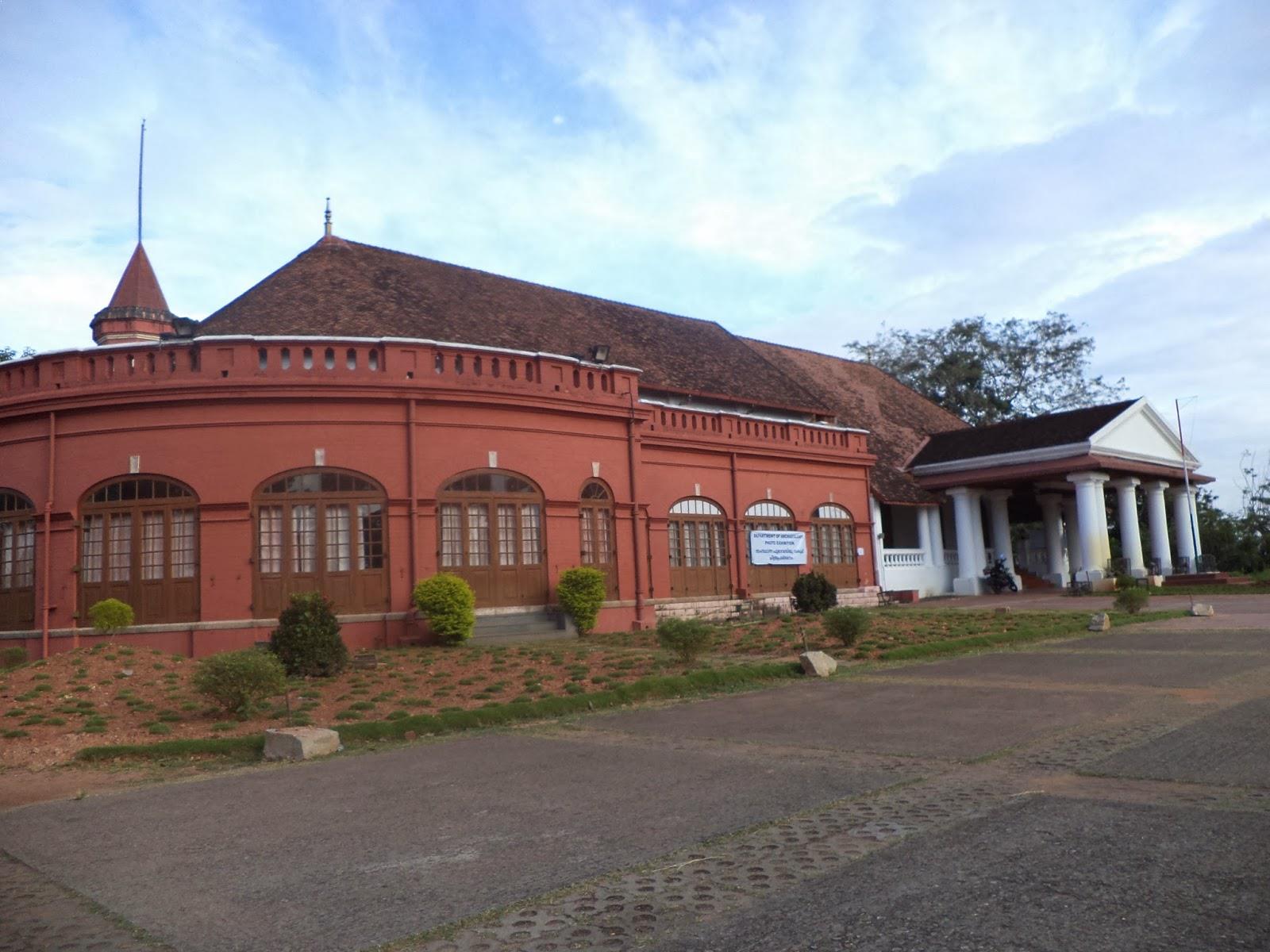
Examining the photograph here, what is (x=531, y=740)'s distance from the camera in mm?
9109

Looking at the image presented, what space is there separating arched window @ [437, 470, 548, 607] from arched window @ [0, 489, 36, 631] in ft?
22.9

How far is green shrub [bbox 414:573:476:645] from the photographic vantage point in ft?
54.9

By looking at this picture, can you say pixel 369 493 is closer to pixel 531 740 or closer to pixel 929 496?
pixel 531 740

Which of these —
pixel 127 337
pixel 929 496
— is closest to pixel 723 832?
pixel 929 496

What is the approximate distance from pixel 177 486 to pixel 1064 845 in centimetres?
1592

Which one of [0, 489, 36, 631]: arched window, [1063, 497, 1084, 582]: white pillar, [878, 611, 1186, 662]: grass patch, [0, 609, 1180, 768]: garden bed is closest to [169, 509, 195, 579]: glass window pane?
Answer: [0, 489, 36, 631]: arched window

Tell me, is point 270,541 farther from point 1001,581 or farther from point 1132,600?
point 1001,581

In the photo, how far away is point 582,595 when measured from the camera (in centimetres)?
1873

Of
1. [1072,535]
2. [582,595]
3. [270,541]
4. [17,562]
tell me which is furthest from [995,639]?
[1072,535]

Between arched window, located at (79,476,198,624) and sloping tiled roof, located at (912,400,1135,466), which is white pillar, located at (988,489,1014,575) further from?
arched window, located at (79,476,198,624)

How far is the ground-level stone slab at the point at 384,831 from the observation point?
448cm

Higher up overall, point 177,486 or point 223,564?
point 177,486

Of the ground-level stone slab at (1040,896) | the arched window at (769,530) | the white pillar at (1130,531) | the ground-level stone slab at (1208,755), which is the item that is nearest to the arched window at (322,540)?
the arched window at (769,530)

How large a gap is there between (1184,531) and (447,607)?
94.0 ft
